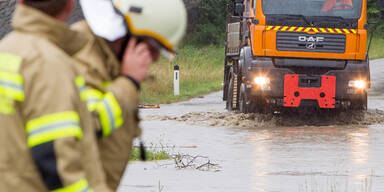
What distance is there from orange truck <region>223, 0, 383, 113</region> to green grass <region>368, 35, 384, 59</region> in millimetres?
33837

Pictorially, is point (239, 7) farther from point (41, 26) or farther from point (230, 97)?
point (41, 26)

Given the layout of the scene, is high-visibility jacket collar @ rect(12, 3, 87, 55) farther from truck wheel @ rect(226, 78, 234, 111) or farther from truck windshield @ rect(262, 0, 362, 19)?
truck wheel @ rect(226, 78, 234, 111)

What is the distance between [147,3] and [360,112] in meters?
16.7

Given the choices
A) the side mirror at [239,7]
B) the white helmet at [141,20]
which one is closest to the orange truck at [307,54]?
the side mirror at [239,7]

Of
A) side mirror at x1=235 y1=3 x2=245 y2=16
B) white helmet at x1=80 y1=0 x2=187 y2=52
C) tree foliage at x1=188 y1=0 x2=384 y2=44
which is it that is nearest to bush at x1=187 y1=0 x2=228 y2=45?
tree foliage at x1=188 y1=0 x2=384 y2=44

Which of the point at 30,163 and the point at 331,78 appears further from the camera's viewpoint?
the point at 331,78

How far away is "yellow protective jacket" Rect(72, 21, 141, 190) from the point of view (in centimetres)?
311

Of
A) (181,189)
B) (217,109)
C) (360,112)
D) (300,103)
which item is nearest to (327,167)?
(181,189)

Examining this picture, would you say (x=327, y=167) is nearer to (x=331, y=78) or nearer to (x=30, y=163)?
(x=331, y=78)

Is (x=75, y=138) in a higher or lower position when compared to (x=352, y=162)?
higher

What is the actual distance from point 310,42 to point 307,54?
25 centimetres

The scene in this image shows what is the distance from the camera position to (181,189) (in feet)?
30.7

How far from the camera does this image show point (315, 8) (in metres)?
18.1

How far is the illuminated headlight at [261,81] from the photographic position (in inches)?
712
